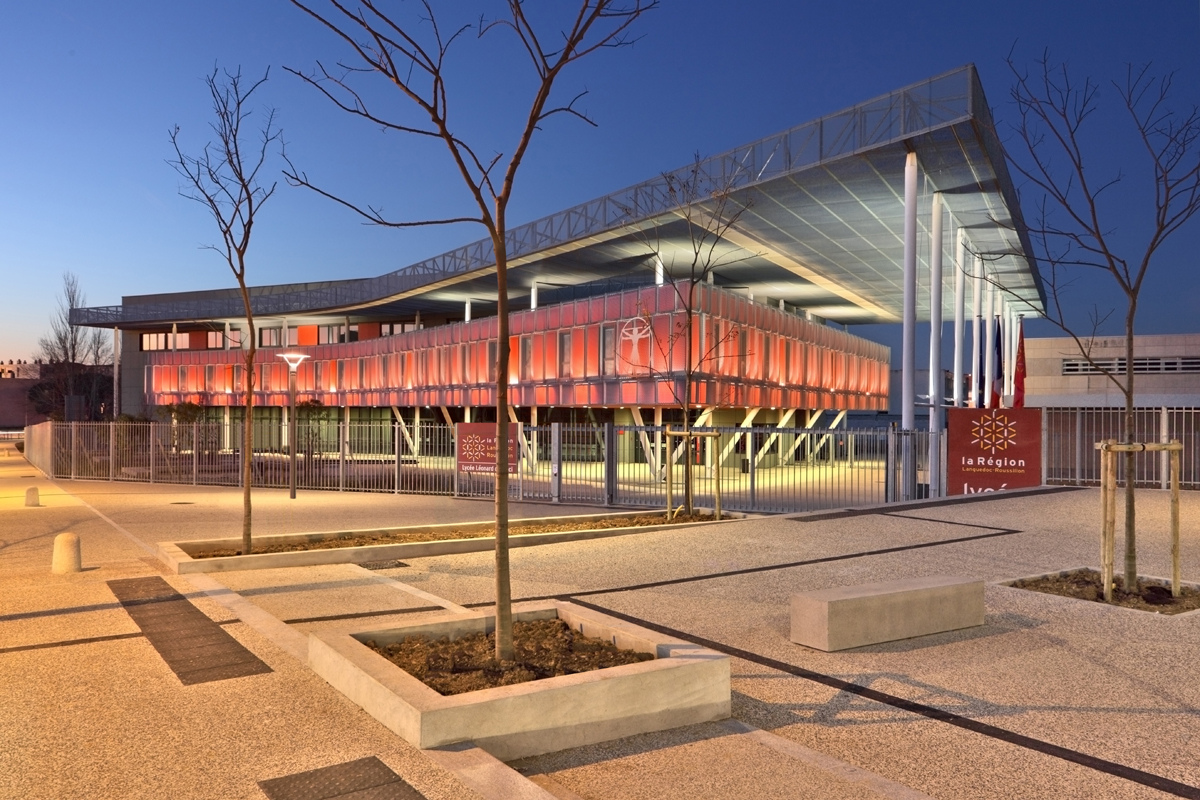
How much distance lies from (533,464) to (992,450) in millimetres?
11759

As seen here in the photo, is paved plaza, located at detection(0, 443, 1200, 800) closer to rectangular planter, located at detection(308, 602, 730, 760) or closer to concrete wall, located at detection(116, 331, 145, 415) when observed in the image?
rectangular planter, located at detection(308, 602, 730, 760)

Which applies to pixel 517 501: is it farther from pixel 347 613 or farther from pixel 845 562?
pixel 347 613

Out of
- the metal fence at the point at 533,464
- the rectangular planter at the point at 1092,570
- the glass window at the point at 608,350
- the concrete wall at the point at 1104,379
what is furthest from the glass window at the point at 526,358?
the rectangular planter at the point at 1092,570

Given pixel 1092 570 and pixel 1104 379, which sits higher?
pixel 1104 379

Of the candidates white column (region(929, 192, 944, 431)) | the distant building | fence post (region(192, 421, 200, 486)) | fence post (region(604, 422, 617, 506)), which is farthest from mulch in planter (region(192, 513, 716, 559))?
fence post (region(192, 421, 200, 486))

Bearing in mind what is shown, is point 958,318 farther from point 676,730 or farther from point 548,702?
point 548,702

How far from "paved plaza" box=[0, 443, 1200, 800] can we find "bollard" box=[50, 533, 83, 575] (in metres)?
0.18

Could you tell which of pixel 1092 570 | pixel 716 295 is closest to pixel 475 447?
pixel 716 295

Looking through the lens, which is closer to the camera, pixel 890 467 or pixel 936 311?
pixel 890 467

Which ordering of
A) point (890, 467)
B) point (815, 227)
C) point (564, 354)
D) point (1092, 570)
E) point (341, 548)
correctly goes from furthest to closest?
1. point (564, 354)
2. point (815, 227)
3. point (890, 467)
4. point (341, 548)
5. point (1092, 570)

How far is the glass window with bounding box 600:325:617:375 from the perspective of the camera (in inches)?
1533

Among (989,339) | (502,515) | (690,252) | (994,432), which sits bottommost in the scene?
(502,515)

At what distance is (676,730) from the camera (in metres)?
5.62

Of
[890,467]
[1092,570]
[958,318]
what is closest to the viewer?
[1092,570]
